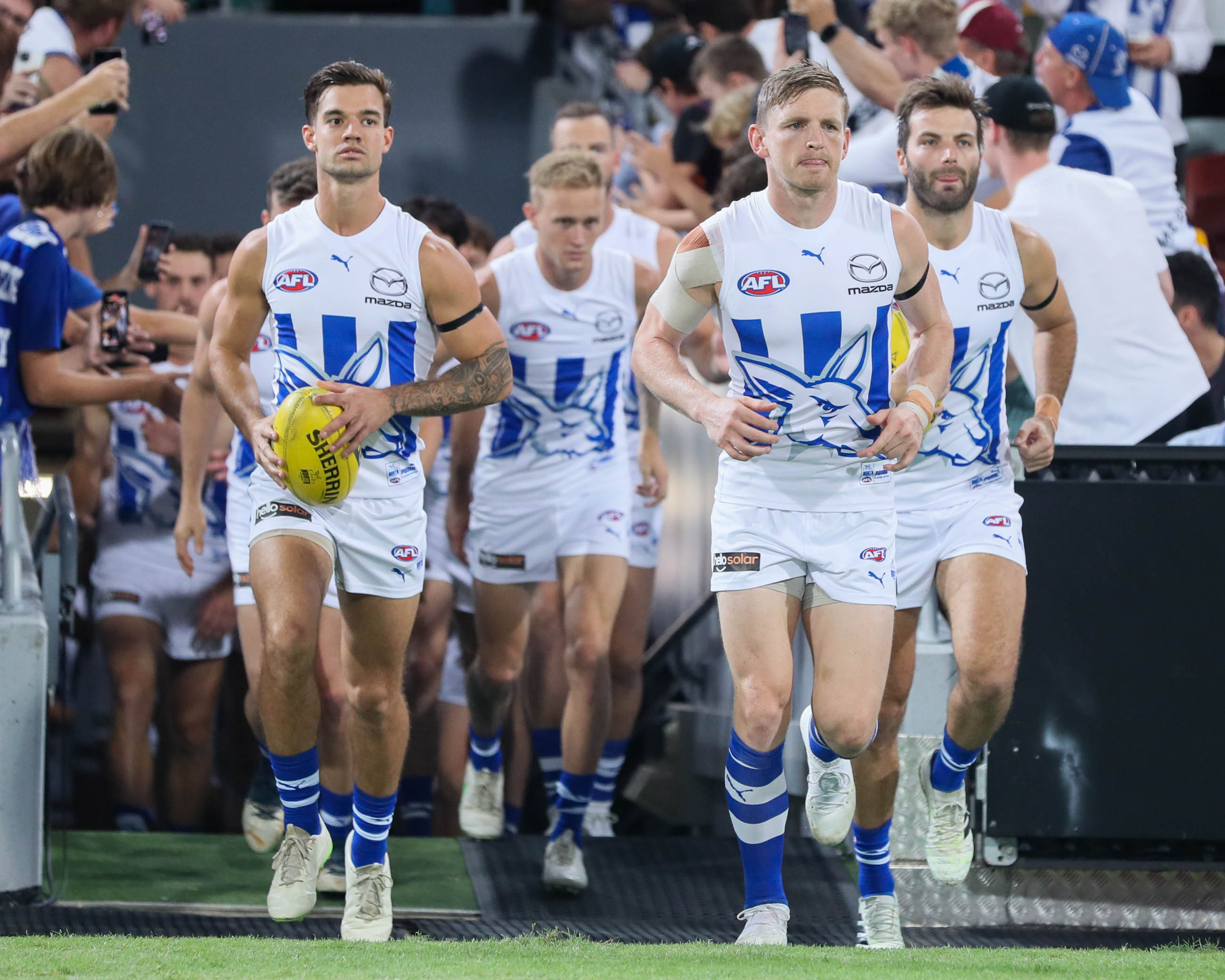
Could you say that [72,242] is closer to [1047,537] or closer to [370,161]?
[370,161]

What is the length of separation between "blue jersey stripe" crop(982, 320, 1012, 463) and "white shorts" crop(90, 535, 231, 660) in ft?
13.9

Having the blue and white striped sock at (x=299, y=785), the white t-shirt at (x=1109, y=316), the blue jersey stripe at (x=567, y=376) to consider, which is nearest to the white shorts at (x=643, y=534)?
the blue jersey stripe at (x=567, y=376)

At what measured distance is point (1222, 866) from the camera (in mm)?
6109

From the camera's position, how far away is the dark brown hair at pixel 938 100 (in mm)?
5766

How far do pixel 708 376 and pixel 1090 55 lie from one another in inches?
95.8

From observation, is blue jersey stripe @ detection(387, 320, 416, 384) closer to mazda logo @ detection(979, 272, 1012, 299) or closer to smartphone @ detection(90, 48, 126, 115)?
mazda logo @ detection(979, 272, 1012, 299)

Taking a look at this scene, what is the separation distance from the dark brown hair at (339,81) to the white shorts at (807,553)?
189 centimetres

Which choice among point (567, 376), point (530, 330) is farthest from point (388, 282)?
point (567, 376)

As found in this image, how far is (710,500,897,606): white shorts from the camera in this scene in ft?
16.8

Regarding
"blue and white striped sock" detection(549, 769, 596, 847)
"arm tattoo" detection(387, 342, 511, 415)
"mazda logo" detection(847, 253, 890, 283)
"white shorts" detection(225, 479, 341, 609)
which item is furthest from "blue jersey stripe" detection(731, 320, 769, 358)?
"blue and white striped sock" detection(549, 769, 596, 847)

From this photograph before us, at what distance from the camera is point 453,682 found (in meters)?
8.85

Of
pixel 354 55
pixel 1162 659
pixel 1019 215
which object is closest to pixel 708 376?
pixel 1019 215

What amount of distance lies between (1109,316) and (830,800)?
267 centimetres

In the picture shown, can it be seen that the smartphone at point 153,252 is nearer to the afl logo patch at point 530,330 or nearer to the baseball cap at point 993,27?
the afl logo patch at point 530,330
